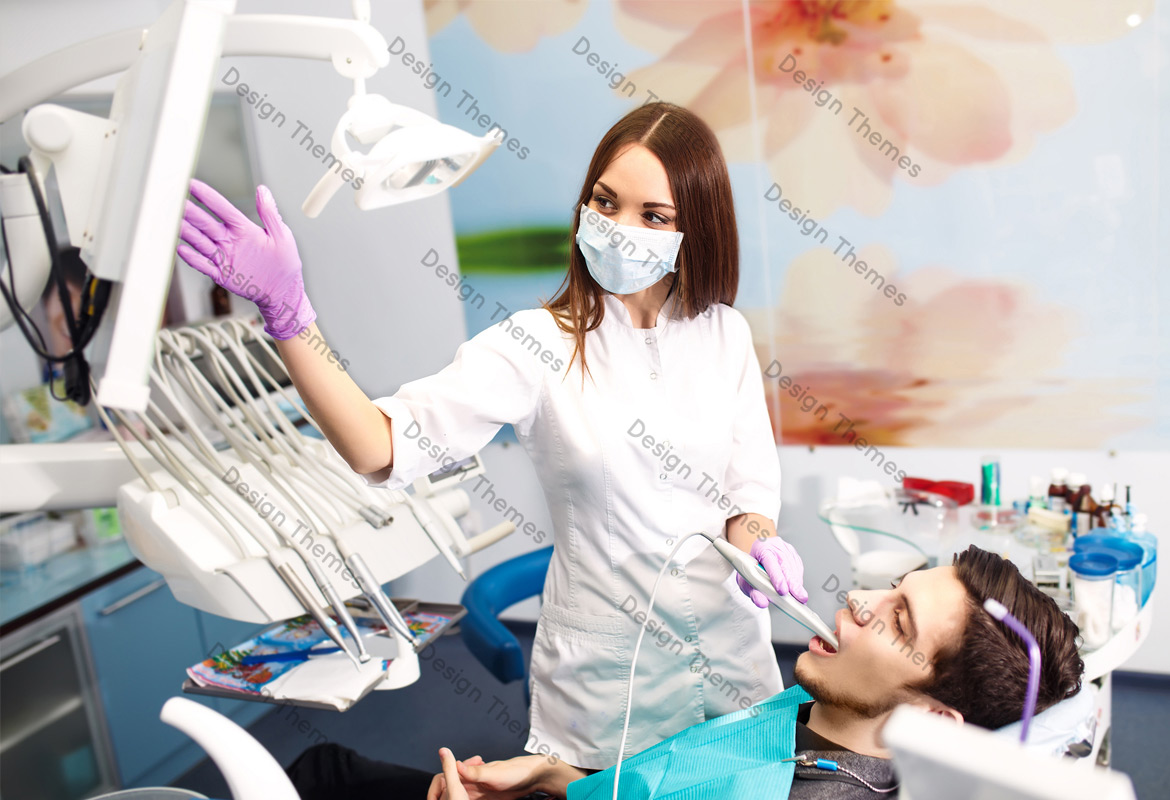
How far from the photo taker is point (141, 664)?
245cm

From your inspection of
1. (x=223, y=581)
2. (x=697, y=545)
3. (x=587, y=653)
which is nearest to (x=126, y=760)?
(x=223, y=581)

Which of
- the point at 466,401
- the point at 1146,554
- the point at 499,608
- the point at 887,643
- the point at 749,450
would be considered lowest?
the point at 499,608

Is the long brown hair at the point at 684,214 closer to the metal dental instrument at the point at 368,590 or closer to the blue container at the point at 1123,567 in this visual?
the metal dental instrument at the point at 368,590

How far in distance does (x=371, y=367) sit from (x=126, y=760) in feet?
5.05

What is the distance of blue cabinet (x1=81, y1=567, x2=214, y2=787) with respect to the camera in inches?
92.3

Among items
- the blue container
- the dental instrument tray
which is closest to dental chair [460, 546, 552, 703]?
the dental instrument tray

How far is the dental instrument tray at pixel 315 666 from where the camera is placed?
1448mm

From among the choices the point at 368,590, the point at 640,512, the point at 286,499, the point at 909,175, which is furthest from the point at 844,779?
the point at 909,175

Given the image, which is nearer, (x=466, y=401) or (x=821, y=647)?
(x=466, y=401)

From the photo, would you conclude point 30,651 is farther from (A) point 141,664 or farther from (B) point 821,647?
(B) point 821,647

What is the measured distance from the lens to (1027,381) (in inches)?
102

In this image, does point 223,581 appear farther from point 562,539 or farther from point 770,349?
point 770,349

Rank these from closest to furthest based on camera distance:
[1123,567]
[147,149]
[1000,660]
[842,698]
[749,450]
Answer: [147,149]
[1000,660]
[842,698]
[749,450]
[1123,567]

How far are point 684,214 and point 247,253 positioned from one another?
Answer: 0.69 metres
